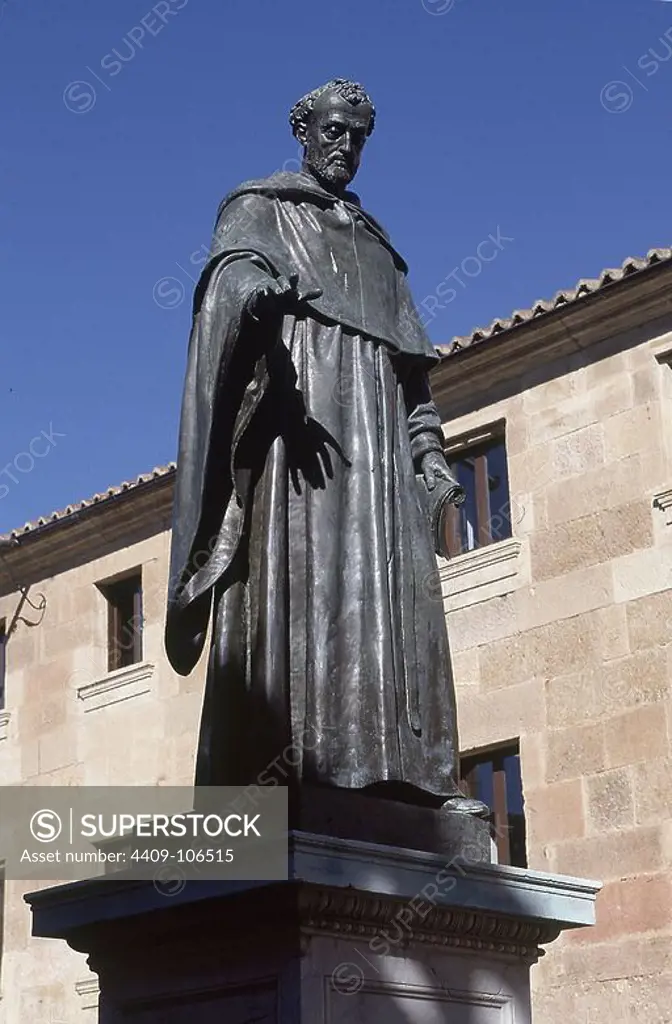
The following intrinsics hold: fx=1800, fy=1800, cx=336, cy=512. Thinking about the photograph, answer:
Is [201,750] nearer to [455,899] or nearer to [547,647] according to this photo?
[455,899]

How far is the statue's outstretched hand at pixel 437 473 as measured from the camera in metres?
6.51

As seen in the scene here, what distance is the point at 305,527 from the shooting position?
20.2ft

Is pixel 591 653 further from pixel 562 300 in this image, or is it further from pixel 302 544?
pixel 302 544

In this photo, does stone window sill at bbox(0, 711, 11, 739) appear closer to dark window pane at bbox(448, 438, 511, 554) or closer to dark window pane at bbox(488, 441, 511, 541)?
dark window pane at bbox(448, 438, 511, 554)

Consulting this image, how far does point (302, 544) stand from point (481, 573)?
12294 mm

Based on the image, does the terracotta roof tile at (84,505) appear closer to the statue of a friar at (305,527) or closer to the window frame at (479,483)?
the window frame at (479,483)

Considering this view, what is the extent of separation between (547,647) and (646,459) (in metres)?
2.05

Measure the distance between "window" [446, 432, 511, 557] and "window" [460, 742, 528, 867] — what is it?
2.23m

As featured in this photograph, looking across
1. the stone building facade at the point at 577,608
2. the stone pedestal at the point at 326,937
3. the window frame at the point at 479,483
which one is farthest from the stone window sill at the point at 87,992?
the stone pedestal at the point at 326,937

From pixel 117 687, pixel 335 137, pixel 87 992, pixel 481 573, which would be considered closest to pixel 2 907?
pixel 87 992

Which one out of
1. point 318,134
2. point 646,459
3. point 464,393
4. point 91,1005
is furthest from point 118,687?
point 318,134

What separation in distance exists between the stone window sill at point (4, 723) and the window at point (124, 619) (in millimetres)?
2055

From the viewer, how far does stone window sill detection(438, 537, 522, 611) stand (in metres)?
18.1

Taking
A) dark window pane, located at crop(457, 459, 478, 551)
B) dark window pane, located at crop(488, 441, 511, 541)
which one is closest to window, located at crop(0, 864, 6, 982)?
dark window pane, located at crop(457, 459, 478, 551)
